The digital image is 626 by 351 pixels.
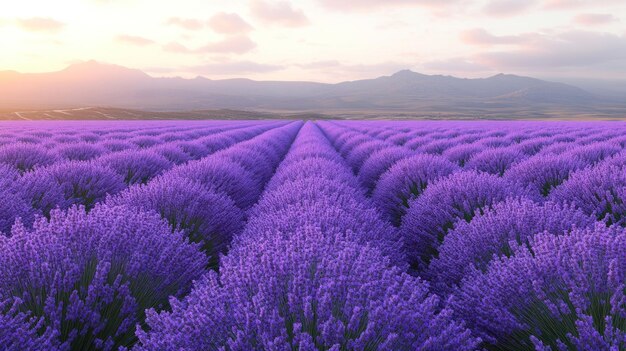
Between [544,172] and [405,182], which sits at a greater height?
[544,172]

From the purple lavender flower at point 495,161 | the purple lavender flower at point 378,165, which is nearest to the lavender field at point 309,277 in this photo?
the purple lavender flower at point 495,161

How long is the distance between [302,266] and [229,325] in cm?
33

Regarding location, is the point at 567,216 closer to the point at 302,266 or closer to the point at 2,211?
the point at 302,266

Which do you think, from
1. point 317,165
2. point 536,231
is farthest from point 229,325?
point 317,165

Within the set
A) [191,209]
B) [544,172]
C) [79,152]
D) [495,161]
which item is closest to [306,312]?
[191,209]

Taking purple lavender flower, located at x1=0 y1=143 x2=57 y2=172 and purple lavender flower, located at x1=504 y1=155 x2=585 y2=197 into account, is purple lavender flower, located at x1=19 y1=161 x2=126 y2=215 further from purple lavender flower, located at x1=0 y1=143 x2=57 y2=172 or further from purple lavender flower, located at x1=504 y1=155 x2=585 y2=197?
purple lavender flower, located at x1=504 y1=155 x2=585 y2=197

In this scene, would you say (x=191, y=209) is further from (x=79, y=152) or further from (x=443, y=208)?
(x=79, y=152)

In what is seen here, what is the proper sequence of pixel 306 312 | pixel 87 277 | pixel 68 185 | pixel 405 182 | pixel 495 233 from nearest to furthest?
pixel 306 312 → pixel 87 277 → pixel 495 233 → pixel 68 185 → pixel 405 182

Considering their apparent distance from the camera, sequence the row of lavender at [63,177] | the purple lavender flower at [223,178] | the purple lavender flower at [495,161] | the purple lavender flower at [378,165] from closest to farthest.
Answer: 1. the row of lavender at [63,177]
2. the purple lavender flower at [223,178]
3. the purple lavender flower at [495,161]
4. the purple lavender flower at [378,165]

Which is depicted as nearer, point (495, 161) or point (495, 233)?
point (495, 233)

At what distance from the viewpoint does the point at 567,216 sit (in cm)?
249

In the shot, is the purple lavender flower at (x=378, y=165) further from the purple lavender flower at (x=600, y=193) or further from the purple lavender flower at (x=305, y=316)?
the purple lavender flower at (x=305, y=316)

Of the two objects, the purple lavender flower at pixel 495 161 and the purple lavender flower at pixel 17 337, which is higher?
the purple lavender flower at pixel 17 337

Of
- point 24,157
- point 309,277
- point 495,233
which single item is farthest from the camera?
point 24,157
